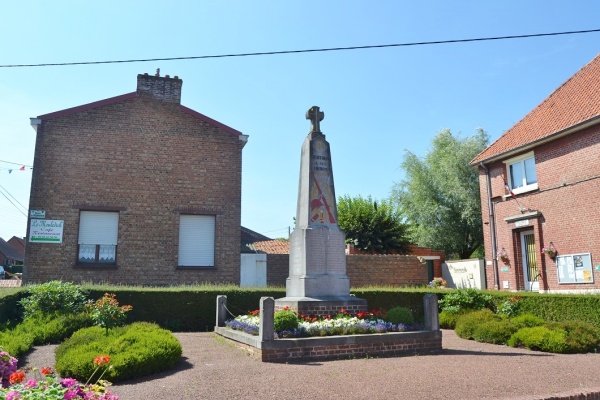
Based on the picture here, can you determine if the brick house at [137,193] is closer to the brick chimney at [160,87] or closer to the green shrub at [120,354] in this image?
the brick chimney at [160,87]

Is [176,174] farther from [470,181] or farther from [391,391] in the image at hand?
[470,181]

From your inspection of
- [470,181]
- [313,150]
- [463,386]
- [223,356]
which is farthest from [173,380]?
[470,181]

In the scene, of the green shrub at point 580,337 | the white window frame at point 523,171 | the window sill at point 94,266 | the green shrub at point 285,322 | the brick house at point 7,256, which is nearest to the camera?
the green shrub at point 285,322

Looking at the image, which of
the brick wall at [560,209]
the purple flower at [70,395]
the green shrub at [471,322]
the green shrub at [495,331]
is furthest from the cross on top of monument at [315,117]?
the purple flower at [70,395]

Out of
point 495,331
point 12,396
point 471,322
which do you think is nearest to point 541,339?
point 495,331

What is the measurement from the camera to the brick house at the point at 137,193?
15.9m

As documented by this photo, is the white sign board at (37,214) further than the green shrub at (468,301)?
Yes

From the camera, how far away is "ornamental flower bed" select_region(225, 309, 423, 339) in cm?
877

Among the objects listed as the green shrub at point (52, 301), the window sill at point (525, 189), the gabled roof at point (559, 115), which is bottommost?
the green shrub at point (52, 301)

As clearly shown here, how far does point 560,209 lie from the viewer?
15883 mm

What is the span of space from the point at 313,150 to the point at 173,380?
21.6 feet

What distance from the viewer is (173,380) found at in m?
6.50

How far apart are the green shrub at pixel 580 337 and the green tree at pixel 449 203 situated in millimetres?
18329

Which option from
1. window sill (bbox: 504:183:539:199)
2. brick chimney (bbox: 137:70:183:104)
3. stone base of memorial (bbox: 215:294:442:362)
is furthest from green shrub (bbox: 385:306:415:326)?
brick chimney (bbox: 137:70:183:104)
